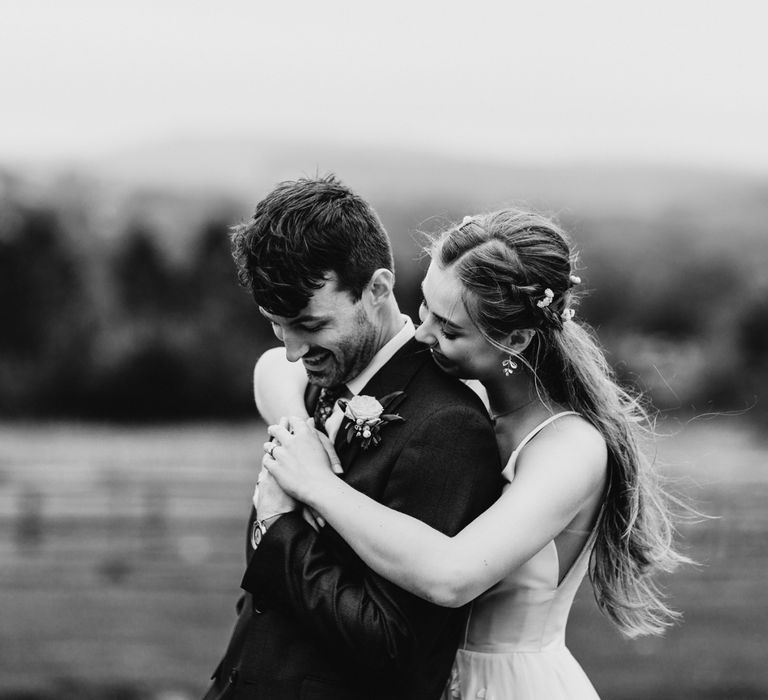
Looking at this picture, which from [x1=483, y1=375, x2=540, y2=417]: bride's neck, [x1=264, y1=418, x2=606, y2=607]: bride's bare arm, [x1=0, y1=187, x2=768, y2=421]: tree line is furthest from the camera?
[x1=0, y1=187, x2=768, y2=421]: tree line

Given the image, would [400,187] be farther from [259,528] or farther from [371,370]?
[259,528]

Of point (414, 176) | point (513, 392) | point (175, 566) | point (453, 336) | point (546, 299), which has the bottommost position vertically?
point (175, 566)

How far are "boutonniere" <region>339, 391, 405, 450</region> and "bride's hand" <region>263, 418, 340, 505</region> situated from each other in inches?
3.2

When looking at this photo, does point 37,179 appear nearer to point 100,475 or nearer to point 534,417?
point 100,475

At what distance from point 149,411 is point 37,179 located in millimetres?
Result: 2240

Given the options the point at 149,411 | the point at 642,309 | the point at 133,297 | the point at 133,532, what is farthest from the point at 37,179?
the point at 642,309

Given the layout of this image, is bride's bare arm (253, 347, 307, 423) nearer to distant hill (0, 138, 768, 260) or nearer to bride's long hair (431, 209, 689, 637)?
bride's long hair (431, 209, 689, 637)

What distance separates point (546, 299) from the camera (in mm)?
2570

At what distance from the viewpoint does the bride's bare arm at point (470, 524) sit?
2.22 meters

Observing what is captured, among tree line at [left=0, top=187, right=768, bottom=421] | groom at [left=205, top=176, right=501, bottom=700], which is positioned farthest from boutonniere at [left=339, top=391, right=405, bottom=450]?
tree line at [left=0, top=187, right=768, bottom=421]

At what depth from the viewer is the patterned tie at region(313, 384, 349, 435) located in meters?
2.64

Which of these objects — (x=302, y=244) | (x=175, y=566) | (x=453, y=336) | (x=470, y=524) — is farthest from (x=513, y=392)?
(x=175, y=566)

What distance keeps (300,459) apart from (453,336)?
499mm

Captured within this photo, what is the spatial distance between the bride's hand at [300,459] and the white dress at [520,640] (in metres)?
0.68
